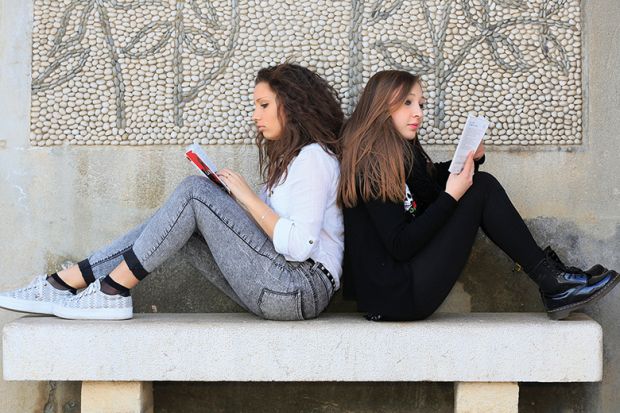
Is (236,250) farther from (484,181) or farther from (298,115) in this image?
(484,181)

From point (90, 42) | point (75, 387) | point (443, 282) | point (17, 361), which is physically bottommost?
point (75, 387)

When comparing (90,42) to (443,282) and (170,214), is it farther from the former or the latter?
(443,282)

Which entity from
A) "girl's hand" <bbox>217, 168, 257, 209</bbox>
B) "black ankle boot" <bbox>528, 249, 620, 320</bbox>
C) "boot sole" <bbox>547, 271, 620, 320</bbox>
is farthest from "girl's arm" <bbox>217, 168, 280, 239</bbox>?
"boot sole" <bbox>547, 271, 620, 320</bbox>

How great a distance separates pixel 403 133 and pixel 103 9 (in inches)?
64.0

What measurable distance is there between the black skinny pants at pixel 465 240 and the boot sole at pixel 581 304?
0.66 feet

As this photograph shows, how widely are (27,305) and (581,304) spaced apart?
2.14m

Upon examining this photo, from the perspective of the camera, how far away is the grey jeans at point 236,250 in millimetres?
3592

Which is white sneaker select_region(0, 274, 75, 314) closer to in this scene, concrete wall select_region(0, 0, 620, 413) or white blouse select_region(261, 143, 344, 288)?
concrete wall select_region(0, 0, 620, 413)

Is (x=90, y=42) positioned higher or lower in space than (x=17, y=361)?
higher

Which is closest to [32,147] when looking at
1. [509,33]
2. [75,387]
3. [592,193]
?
[75,387]

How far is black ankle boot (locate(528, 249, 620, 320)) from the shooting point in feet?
11.7

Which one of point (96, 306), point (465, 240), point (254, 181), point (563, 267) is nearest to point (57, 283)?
point (96, 306)

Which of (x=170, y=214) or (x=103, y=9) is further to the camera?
(x=103, y=9)

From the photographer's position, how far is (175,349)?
3.63 m
